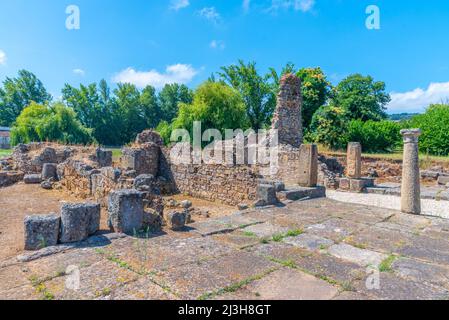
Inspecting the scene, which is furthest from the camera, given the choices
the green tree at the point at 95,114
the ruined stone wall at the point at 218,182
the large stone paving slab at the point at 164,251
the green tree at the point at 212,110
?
the green tree at the point at 95,114

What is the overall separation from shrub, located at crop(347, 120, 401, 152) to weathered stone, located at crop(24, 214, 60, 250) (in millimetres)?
22798

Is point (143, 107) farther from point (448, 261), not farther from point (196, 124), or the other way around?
point (448, 261)

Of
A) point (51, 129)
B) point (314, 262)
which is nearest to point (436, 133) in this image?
point (314, 262)

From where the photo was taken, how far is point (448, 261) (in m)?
4.29

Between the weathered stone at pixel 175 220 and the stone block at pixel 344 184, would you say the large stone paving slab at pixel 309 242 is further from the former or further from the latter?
the stone block at pixel 344 184

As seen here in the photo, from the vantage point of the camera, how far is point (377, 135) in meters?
22.8

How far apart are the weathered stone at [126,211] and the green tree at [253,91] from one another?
34117 millimetres

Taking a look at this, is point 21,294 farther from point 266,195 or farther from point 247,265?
point 266,195

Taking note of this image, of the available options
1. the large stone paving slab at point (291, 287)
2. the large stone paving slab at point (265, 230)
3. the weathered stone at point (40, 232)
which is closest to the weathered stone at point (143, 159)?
the large stone paving slab at point (265, 230)

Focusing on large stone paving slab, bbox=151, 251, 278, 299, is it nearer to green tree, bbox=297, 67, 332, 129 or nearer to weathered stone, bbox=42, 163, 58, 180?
weathered stone, bbox=42, 163, 58, 180

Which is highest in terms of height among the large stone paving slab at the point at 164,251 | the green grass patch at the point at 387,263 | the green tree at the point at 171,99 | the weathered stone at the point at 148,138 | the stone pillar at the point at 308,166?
the green tree at the point at 171,99

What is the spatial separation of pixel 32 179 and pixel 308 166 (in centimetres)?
1178

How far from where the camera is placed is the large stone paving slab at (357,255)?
421cm
